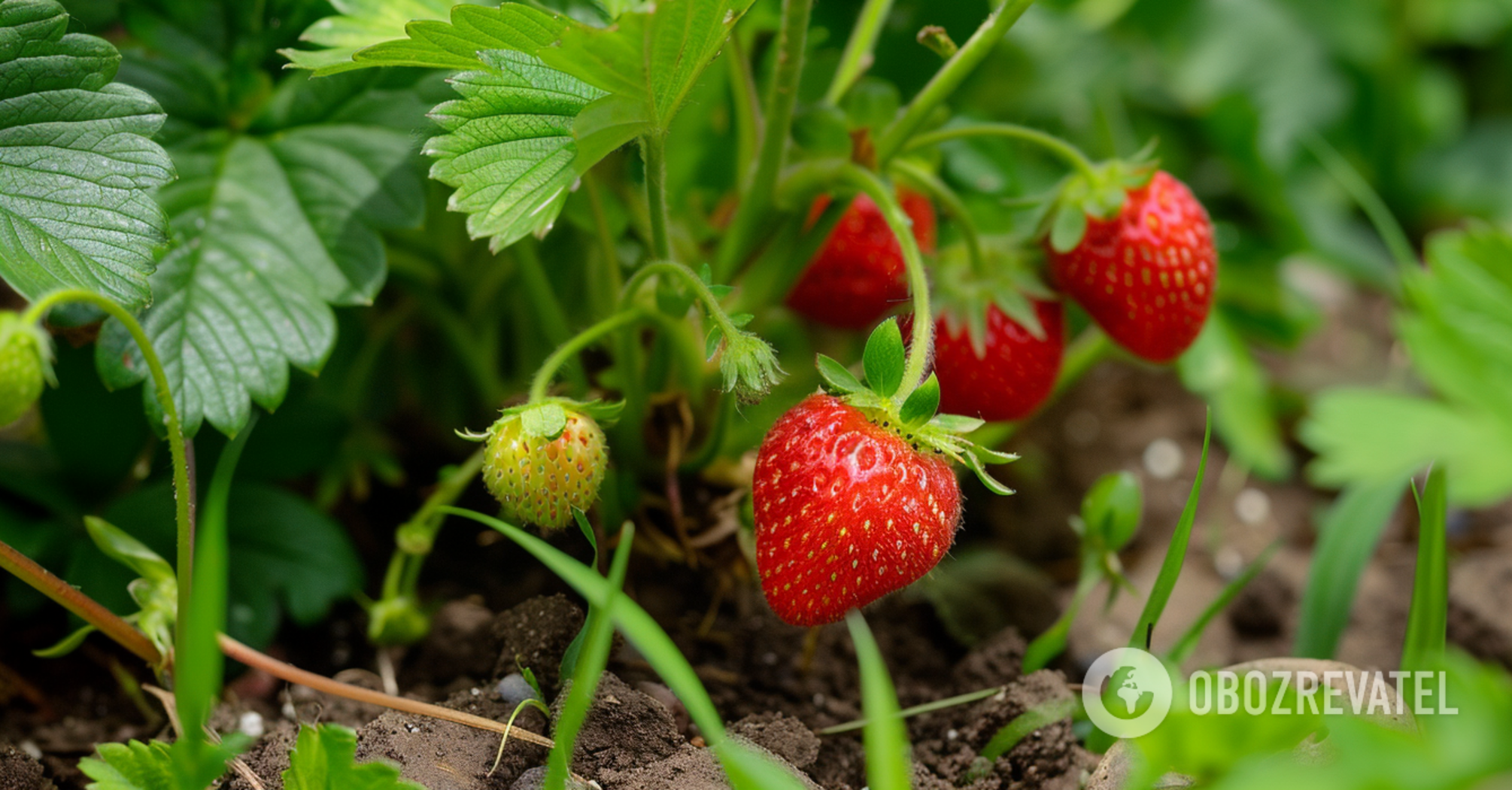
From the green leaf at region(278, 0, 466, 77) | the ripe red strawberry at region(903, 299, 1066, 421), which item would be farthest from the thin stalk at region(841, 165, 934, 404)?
the green leaf at region(278, 0, 466, 77)

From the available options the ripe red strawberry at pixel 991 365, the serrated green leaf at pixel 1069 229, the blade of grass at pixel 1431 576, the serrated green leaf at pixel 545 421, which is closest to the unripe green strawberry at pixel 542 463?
the serrated green leaf at pixel 545 421

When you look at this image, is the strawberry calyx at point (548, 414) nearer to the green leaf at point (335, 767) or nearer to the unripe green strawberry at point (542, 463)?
the unripe green strawberry at point (542, 463)

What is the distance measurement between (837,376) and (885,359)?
4 cm

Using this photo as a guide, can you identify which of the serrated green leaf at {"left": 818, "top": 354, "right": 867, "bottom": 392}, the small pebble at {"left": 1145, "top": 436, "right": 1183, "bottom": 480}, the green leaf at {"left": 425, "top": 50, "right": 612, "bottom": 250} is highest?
the green leaf at {"left": 425, "top": 50, "right": 612, "bottom": 250}

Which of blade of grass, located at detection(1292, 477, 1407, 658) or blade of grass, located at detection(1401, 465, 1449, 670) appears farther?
blade of grass, located at detection(1292, 477, 1407, 658)

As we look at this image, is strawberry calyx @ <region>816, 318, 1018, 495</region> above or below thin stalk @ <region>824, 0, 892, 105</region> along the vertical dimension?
below

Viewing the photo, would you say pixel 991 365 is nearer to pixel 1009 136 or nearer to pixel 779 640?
pixel 1009 136

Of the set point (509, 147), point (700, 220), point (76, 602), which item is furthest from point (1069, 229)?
point (76, 602)

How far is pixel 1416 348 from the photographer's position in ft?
2.08

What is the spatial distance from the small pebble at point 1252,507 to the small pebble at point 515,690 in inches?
42.4

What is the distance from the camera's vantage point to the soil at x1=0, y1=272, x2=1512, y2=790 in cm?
79

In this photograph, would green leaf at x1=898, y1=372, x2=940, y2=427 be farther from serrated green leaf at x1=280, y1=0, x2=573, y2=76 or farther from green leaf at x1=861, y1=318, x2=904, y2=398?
serrated green leaf at x1=280, y1=0, x2=573, y2=76

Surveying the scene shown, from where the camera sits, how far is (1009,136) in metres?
0.95

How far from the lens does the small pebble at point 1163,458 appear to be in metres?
1.56
